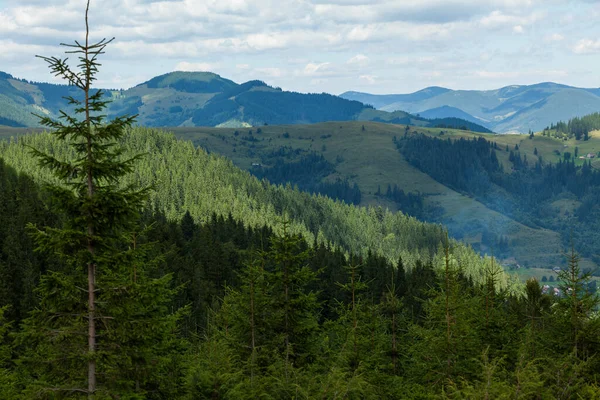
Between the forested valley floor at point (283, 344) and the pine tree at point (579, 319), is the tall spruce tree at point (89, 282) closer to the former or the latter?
the forested valley floor at point (283, 344)

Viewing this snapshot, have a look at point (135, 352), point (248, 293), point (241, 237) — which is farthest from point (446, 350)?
point (241, 237)

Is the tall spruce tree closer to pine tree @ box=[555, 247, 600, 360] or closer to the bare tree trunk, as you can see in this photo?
the bare tree trunk

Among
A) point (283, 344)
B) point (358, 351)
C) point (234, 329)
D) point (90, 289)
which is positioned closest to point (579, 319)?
point (358, 351)

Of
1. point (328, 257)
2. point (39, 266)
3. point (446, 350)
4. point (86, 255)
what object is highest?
point (86, 255)

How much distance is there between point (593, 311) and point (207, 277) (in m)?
81.5

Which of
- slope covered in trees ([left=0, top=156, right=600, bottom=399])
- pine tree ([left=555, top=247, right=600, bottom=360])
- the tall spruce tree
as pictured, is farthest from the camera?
pine tree ([left=555, top=247, right=600, bottom=360])

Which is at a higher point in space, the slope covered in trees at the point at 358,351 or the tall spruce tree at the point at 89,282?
the tall spruce tree at the point at 89,282

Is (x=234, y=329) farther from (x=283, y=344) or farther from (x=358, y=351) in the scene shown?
(x=358, y=351)

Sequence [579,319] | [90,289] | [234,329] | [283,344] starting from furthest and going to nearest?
[579,319], [234,329], [283,344], [90,289]

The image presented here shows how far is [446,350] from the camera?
105 feet

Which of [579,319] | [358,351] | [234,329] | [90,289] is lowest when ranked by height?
[358,351]

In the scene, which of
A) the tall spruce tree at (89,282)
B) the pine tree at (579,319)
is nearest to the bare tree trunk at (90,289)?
the tall spruce tree at (89,282)

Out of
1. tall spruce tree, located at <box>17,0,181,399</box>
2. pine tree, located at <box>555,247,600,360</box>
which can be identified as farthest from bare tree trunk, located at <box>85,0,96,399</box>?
pine tree, located at <box>555,247,600,360</box>

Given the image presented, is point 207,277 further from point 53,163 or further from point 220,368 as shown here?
point 53,163
